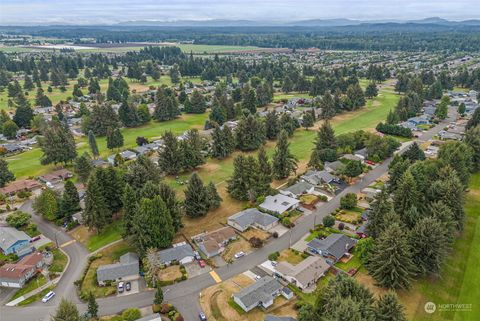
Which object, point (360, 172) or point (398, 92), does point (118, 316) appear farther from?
point (398, 92)

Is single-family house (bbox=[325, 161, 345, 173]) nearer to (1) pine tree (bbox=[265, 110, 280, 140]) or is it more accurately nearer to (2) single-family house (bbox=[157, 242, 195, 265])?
(1) pine tree (bbox=[265, 110, 280, 140])

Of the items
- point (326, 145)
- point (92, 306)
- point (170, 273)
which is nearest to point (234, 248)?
point (170, 273)

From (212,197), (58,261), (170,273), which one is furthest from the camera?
(212,197)

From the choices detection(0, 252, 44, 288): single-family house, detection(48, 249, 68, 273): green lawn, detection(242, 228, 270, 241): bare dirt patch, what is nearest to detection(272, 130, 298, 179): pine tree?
detection(242, 228, 270, 241): bare dirt patch

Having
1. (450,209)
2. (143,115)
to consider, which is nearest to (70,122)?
(143,115)

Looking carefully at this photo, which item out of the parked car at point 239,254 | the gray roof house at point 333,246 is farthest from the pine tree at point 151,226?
the gray roof house at point 333,246

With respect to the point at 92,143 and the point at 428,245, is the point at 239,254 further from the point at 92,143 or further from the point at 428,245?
the point at 92,143
